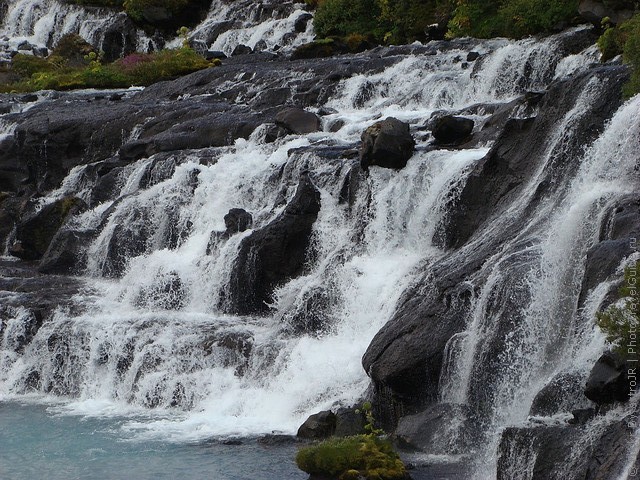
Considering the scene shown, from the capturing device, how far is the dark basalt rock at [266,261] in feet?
87.7

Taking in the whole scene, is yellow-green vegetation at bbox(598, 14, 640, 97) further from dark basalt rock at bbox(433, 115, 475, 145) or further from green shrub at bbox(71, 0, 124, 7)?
green shrub at bbox(71, 0, 124, 7)

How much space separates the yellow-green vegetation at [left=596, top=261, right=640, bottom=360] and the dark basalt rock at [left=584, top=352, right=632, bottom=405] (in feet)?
0.56

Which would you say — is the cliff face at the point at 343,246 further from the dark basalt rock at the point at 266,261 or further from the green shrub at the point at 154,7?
the green shrub at the point at 154,7

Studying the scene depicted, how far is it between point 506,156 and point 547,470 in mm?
10415

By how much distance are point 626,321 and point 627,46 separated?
31.0 ft

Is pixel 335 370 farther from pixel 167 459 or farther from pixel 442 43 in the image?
pixel 442 43

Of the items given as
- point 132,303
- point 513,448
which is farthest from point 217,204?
point 513,448

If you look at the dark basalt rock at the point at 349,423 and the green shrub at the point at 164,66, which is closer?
the dark basalt rock at the point at 349,423

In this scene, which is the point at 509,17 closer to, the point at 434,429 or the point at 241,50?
the point at 241,50

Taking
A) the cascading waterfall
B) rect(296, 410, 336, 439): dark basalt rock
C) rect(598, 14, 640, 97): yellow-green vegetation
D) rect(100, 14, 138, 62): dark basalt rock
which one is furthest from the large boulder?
rect(100, 14, 138, 62): dark basalt rock

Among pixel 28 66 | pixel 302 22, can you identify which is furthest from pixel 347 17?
pixel 28 66

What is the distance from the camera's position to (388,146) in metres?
26.4

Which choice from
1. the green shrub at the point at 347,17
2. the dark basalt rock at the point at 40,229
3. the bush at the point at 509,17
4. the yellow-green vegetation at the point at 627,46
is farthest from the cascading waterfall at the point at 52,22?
the yellow-green vegetation at the point at 627,46

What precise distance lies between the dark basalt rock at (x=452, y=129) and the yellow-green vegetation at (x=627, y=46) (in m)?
4.45
